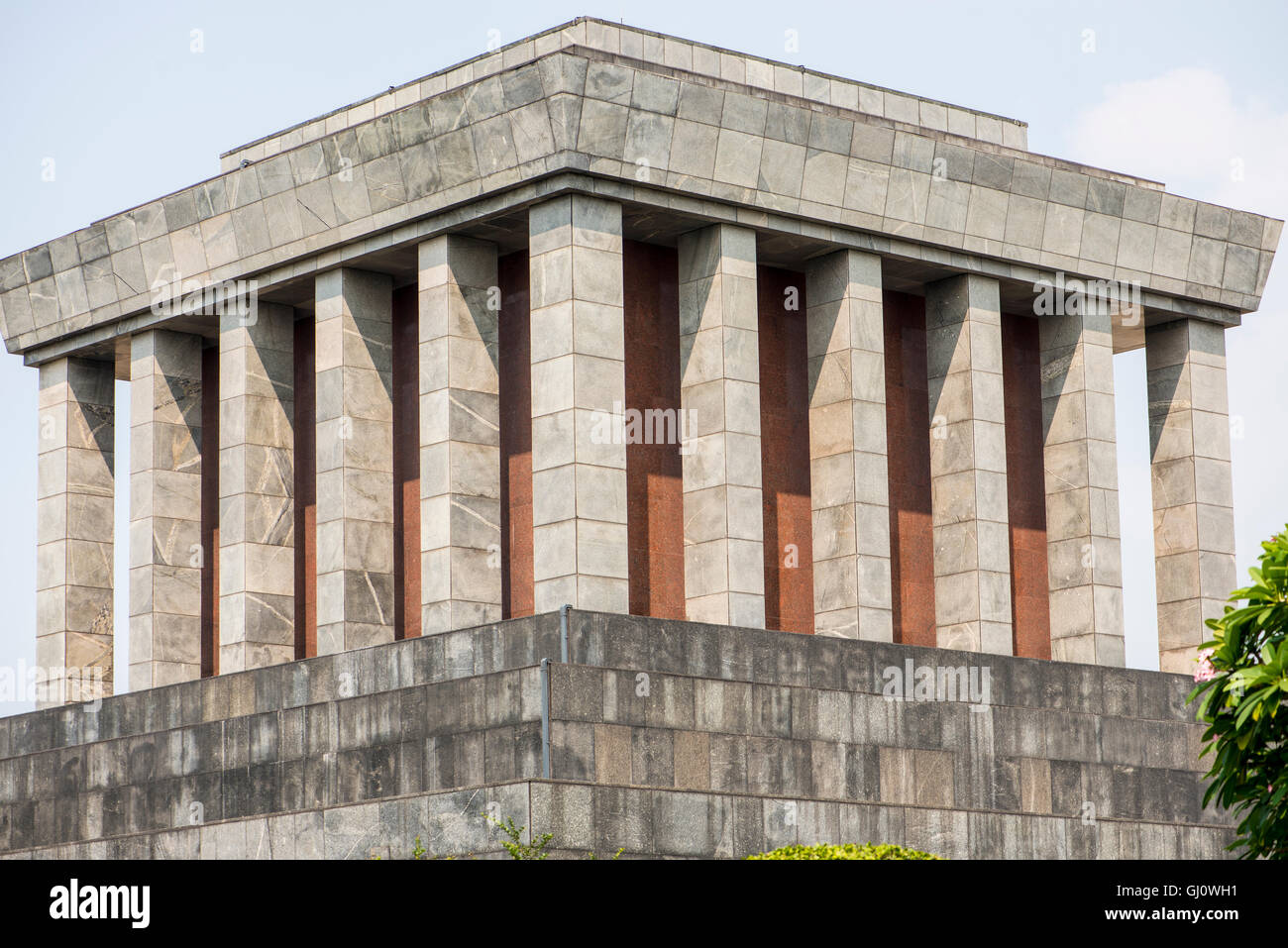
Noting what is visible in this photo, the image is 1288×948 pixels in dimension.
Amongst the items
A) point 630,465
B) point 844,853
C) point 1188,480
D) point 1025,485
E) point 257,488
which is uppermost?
point 1188,480

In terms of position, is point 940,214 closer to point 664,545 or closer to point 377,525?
point 664,545

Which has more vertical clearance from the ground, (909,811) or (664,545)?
(664,545)

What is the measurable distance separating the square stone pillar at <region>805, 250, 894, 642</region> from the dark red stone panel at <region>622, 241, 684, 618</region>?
7.89 feet

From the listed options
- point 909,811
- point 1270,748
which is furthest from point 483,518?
point 1270,748

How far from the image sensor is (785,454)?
116ft

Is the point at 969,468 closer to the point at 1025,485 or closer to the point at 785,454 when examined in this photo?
the point at 1025,485

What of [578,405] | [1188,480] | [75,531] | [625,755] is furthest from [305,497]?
[1188,480]

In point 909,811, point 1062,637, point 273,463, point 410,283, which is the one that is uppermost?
point 410,283

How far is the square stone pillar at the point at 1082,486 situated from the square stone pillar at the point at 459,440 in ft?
34.2

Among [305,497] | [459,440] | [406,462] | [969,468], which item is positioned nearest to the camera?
[459,440]

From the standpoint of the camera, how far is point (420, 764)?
29.5 metres

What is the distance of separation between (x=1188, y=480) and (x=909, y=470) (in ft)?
18.6

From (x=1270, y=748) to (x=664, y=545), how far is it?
1622 centimetres

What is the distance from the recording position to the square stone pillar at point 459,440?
3253 cm
